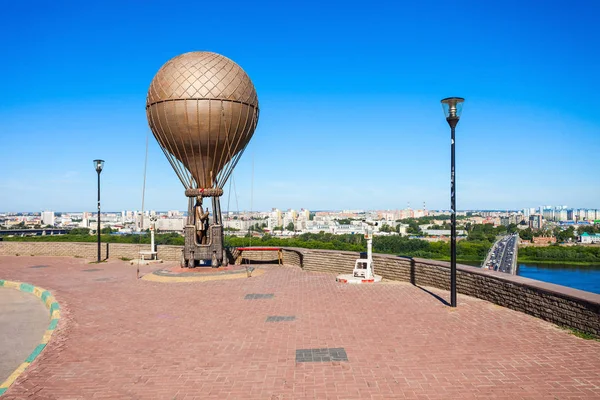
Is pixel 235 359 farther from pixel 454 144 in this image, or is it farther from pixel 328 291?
pixel 454 144

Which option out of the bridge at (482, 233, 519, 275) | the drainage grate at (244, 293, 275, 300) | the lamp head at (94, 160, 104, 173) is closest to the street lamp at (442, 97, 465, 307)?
the drainage grate at (244, 293, 275, 300)

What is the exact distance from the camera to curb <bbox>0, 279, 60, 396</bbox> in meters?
6.04

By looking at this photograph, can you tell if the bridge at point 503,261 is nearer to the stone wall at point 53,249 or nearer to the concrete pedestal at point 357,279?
the concrete pedestal at point 357,279

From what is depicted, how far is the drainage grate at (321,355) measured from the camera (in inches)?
261

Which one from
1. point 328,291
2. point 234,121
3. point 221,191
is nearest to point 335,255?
point 328,291

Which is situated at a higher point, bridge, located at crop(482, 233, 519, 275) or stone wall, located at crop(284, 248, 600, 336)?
stone wall, located at crop(284, 248, 600, 336)

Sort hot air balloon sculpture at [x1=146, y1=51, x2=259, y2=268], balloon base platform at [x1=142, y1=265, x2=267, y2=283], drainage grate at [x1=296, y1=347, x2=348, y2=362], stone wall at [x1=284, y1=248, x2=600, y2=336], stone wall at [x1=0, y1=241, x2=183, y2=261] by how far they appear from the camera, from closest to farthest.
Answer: drainage grate at [x1=296, y1=347, x2=348, y2=362] → stone wall at [x1=284, y1=248, x2=600, y2=336] → balloon base platform at [x1=142, y1=265, x2=267, y2=283] → hot air balloon sculpture at [x1=146, y1=51, x2=259, y2=268] → stone wall at [x1=0, y1=241, x2=183, y2=261]

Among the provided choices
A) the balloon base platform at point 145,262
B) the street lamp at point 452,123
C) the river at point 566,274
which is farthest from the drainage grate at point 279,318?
the river at point 566,274

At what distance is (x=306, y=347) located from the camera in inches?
285

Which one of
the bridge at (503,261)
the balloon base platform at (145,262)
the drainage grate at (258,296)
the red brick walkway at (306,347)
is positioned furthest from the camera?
the bridge at (503,261)

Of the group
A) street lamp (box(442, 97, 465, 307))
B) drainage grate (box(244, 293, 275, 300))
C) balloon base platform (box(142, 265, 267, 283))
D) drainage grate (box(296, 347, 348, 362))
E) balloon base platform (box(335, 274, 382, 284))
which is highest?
street lamp (box(442, 97, 465, 307))

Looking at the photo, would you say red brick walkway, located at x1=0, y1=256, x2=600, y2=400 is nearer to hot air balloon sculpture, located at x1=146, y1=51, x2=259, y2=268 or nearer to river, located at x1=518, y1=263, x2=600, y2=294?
hot air balloon sculpture, located at x1=146, y1=51, x2=259, y2=268

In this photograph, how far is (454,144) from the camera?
405 inches

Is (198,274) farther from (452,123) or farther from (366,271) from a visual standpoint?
(452,123)
